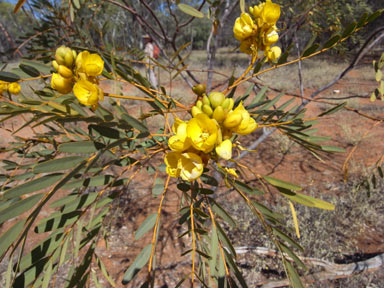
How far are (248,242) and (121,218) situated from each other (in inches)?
52.0

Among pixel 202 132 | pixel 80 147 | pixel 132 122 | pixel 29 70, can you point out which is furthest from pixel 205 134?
pixel 29 70

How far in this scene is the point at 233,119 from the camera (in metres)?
0.55

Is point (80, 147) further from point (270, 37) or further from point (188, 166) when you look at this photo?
point (270, 37)

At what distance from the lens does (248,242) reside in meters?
2.13

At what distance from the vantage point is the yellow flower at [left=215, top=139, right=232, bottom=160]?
53 cm

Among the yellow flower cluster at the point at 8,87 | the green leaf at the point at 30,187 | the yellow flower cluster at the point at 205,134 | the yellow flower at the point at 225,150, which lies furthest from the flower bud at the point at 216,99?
the yellow flower cluster at the point at 8,87

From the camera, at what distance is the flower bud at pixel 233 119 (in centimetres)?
55

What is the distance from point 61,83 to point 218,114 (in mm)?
393

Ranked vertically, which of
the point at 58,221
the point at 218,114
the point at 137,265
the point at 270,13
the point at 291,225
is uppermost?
the point at 270,13

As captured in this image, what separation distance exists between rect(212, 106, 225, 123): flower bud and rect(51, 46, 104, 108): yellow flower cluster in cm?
27

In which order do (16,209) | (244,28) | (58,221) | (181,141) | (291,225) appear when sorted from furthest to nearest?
(291,225) → (244,28) → (58,221) → (181,141) → (16,209)

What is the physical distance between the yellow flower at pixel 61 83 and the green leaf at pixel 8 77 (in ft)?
0.47

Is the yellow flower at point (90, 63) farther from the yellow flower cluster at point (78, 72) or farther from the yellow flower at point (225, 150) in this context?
the yellow flower at point (225, 150)

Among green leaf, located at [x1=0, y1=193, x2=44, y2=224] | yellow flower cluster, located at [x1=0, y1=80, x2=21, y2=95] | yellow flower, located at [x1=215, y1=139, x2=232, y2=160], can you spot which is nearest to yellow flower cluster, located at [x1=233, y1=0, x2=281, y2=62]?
yellow flower, located at [x1=215, y1=139, x2=232, y2=160]
